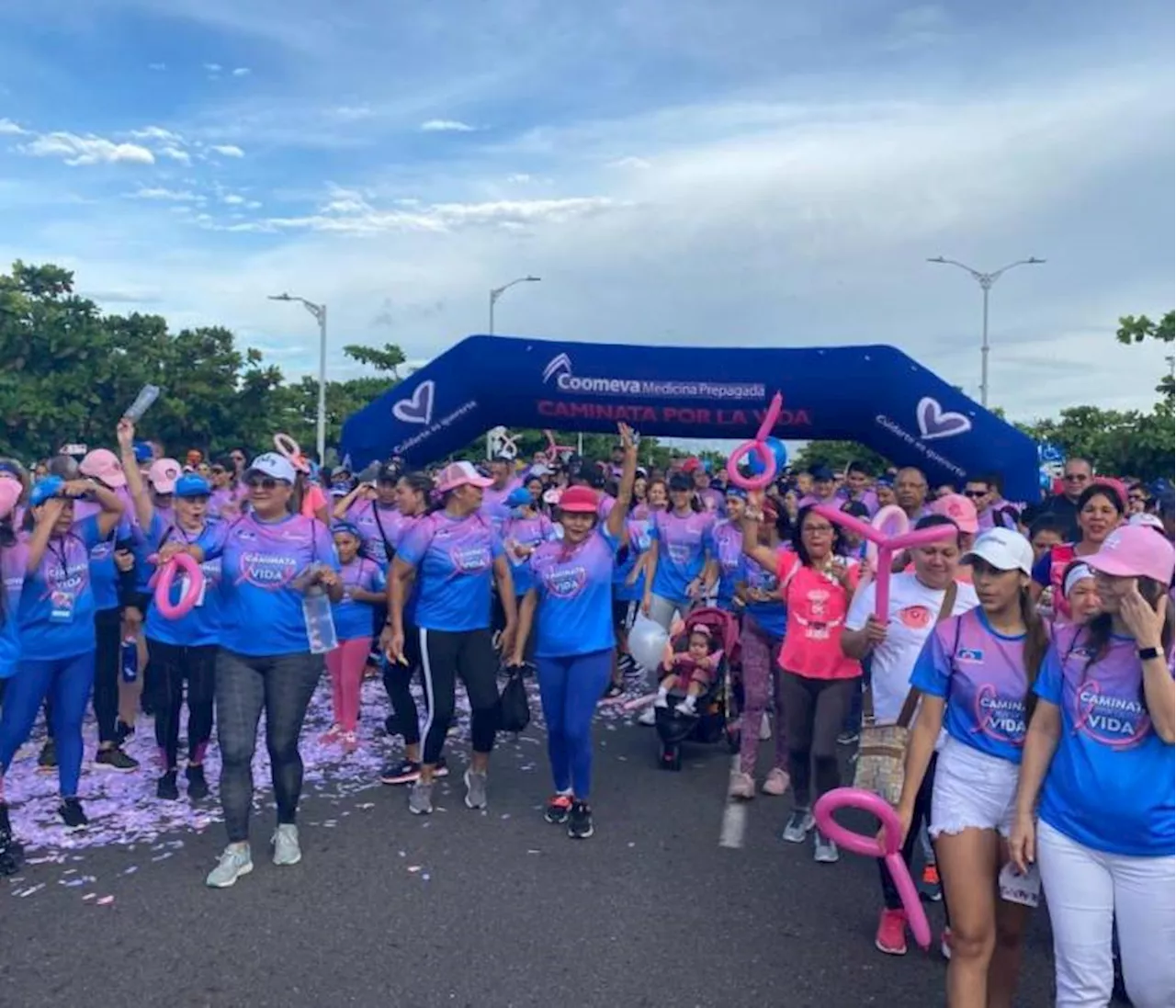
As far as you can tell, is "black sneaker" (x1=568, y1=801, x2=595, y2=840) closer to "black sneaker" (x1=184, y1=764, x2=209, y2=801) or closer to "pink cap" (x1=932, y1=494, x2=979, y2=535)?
"black sneaker" (x1=184, y1=764, x2=209, y2=801)

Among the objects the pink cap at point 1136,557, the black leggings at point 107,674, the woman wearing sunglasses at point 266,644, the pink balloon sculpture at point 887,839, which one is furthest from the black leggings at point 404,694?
the pink cap at point 1136,557

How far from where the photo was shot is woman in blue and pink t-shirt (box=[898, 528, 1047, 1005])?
337 centimetres

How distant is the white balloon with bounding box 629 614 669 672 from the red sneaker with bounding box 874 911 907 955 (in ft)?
11.8

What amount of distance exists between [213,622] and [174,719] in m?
0.62

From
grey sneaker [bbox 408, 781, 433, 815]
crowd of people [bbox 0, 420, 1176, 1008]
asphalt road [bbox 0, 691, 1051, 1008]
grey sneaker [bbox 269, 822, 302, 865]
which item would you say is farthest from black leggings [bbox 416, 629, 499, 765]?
grey sneaker [bbox 269, 822, 302, 865]

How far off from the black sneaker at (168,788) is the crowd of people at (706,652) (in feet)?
0.04

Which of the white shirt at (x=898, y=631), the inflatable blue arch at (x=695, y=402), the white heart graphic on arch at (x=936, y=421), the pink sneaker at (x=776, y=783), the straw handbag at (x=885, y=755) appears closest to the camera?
the straw handbag at (x=885, y=755)

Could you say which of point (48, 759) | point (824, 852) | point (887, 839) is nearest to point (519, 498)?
point (48, 759)

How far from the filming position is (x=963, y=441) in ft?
34.3

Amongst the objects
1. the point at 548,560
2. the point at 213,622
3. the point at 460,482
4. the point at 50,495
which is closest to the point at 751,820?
the point at 548,560

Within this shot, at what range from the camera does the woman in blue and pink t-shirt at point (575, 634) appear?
19.4 ft

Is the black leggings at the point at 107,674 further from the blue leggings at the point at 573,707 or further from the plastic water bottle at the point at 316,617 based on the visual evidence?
the blue leggings at the point at 573,707

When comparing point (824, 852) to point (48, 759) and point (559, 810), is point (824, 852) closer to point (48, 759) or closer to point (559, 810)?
point (559, 810)

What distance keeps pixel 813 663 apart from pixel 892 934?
1.45 metres
